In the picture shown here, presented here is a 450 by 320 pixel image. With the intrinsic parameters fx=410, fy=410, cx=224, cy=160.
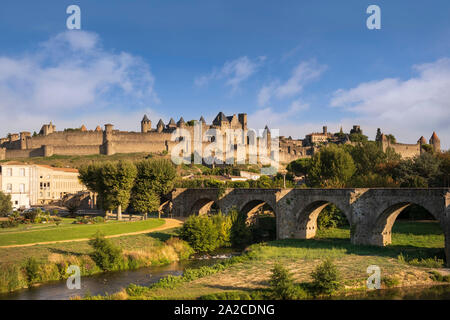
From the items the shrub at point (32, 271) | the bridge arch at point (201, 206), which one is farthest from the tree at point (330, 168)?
the shrub at point (32, 271)

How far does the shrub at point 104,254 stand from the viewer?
24.9m

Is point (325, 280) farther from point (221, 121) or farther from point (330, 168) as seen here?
point (221, 121)

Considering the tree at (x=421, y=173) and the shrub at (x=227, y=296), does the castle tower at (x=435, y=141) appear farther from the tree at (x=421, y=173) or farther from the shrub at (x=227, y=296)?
the shrub at (x=227, y=296)

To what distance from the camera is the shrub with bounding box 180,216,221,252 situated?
1225 inches

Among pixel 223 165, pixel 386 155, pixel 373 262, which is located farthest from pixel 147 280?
pixel 223 165

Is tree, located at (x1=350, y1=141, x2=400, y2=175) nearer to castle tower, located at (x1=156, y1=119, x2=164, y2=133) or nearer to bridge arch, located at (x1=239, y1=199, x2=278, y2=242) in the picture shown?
bridge arch, located at (x1=239, y1=199, x2=278, y2=242)

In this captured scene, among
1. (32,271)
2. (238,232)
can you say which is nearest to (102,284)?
(32,271)

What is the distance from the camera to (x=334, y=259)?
80.1 feet

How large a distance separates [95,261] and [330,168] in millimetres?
28164
